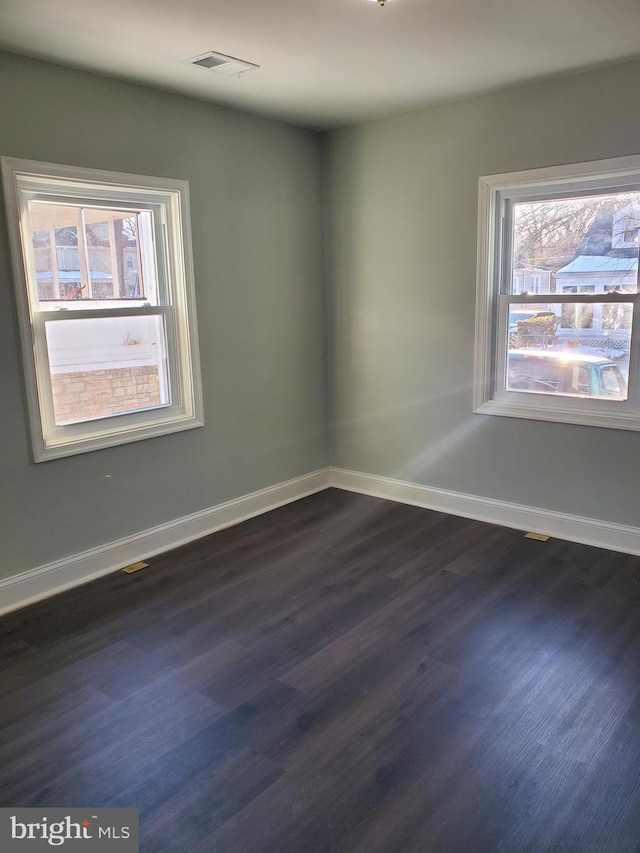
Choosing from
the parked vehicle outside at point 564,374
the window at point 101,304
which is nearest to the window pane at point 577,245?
the parked vehicle outside at point 564,374

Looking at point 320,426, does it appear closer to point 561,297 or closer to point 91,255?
point 561,297

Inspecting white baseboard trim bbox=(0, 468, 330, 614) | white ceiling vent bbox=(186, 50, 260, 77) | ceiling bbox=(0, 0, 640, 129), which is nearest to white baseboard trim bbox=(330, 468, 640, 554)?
white baseboard trim bbox=(0, 468, 330, 614)

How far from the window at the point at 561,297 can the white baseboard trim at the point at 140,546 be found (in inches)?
60.3

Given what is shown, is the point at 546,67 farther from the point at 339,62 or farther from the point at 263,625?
the point at 263,625

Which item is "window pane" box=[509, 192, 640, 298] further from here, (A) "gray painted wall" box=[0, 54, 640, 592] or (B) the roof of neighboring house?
(A) "gray painted wall" box=[0, 54, 640, 592]

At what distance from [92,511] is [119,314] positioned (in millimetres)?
1087

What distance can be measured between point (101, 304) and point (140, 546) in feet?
4.56

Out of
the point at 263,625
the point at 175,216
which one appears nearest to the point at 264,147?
the point at 175,216

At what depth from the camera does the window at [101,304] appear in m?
3.20

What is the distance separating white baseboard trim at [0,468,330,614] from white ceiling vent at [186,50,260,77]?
8.21 feet

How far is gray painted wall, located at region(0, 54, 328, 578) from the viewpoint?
10.4ft

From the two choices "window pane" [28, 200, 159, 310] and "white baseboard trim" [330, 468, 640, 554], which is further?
"white baseboard trim" [330, 468, 640, 554]

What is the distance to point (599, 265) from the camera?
12.0ft

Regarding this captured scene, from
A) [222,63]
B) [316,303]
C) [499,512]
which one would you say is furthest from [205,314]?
[499,512]
